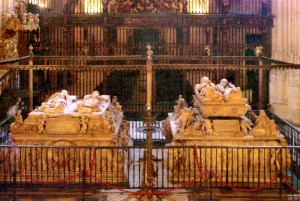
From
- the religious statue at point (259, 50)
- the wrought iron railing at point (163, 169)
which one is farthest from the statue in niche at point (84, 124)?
the religious statue at point (259, 50)

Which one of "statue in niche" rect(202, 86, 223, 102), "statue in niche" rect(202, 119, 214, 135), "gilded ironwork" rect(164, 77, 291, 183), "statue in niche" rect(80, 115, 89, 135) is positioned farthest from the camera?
"statue in niche" rect(202, 86, 223, 102)

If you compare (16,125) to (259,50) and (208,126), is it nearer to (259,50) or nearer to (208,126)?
(208,126)

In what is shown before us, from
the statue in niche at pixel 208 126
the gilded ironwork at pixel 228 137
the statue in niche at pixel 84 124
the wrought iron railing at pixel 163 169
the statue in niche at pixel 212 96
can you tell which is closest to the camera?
the wrought iron railing at pixel 163 169

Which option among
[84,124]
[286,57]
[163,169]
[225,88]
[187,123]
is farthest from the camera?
[286,57]

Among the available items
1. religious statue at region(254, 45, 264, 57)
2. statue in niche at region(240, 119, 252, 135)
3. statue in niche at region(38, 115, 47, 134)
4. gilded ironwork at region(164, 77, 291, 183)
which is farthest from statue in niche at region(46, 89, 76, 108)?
religious statue at region(254, 45, 264, 57)

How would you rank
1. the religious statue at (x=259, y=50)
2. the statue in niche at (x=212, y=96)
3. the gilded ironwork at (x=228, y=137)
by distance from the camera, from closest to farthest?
the gilded ironwork at (x=228, y=137)
the statue in niche at (x=212, y=96)
the religious statue at (x=259, y=50)

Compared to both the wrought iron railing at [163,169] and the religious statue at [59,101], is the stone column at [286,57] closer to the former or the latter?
the wrought iron railing at [163,169]

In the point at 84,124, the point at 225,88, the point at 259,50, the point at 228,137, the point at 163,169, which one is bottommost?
the point at 163,169

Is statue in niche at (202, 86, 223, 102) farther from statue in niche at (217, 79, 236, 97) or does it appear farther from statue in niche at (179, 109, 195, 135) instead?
statue in niche at (179, 109, 195, 135)

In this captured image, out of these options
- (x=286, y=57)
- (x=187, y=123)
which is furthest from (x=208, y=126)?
→ (x=286, y=57)

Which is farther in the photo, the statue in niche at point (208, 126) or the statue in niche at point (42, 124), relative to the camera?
the statue in niche at point (208, 126)

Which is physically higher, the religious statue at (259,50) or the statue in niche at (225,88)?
the religious statue at (259,50)

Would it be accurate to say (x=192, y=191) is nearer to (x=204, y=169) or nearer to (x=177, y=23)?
(x=204, y=169)

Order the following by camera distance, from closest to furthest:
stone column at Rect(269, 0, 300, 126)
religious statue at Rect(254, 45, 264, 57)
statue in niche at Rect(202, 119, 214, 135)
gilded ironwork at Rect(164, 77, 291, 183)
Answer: gilded ironwork at Rect(164, 77, 291, 183) → statue in niche at Rect(202, 119, 214, 135) → religious statue at Rect(254, 45, 264, 57) → stone column at Rect(269, 0, 300, 126)
